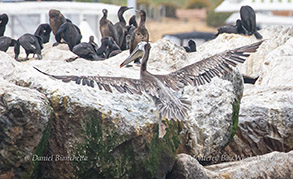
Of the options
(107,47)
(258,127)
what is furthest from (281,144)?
(107,47)

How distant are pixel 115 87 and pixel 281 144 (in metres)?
3.01

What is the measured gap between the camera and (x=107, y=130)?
916 cm

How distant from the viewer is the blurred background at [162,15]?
89.4ft

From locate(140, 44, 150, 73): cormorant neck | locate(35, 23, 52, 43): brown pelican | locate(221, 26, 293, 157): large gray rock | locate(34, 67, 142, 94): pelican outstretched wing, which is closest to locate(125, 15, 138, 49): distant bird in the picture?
locate(35, 23, 52, 43): brown pelican

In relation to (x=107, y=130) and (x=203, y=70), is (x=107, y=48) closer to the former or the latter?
(x=203, y=70)

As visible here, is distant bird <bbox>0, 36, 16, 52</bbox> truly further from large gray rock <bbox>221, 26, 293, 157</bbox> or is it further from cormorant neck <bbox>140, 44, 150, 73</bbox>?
large gray rock <bbox>221, 26, 293, 157</bbox>

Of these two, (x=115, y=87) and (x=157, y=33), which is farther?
(x=157, y=33)

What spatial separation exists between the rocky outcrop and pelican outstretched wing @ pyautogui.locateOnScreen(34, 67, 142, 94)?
3.22 ft

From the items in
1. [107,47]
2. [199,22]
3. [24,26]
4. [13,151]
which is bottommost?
[199,22]

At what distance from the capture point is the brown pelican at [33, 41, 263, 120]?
9.56m

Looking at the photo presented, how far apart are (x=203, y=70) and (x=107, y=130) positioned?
1837 millimetres

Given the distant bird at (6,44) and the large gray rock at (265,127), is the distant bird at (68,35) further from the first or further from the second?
the large gray rock at (265,127)

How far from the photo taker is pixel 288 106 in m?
11.4

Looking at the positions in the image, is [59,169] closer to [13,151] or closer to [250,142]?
[13,151]
